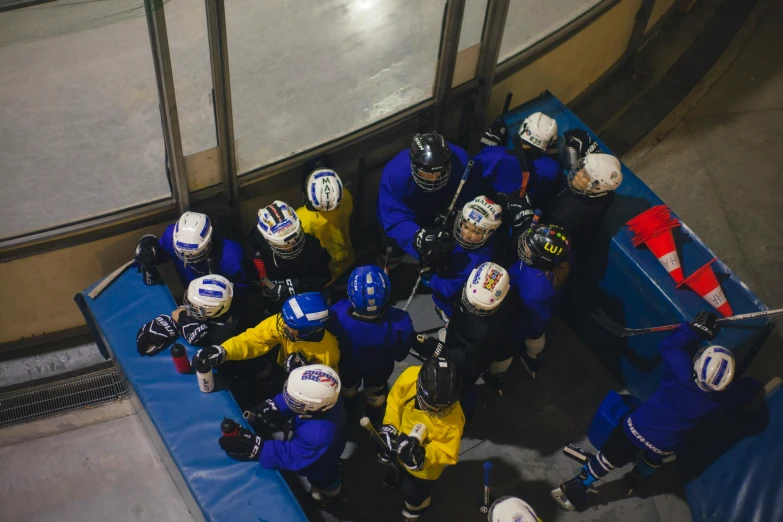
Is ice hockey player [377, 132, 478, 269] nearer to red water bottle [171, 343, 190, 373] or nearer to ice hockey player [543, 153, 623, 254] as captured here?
ice hockey player [543, 153, 623, 254]

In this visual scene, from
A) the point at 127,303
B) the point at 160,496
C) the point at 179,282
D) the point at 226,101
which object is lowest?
the point at 160,496

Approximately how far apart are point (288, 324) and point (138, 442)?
1.64 metres

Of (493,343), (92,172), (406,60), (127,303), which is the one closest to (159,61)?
(127,303)

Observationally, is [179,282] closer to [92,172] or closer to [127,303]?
[127,303]

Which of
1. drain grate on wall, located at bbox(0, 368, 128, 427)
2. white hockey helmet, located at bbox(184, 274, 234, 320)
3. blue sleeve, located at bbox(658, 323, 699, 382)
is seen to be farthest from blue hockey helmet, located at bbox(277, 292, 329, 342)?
blue sleeve, located at bbox(658, 323, 699, 382)

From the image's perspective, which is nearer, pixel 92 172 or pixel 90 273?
pixel 90 273

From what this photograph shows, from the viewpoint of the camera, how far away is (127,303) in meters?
4.09

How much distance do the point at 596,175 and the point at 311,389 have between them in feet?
7.24

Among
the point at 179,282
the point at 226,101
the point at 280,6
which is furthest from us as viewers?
the point at 280,6

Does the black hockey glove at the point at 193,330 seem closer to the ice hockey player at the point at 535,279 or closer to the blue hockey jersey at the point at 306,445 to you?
the blue hockey jersey at the point at 306,445

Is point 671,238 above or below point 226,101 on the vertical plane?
below

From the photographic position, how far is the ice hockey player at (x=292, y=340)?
354cm

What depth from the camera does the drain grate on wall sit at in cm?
453

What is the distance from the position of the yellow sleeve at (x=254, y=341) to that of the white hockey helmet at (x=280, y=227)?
42 cm
